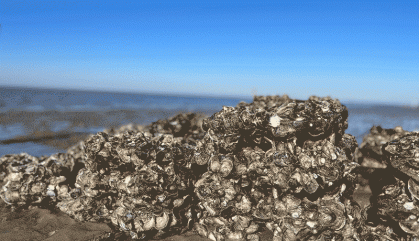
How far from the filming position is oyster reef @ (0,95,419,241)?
2.67 m

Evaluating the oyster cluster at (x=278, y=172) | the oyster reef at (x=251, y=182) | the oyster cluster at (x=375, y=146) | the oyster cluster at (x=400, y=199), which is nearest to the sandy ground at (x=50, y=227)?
the oyster reef at (x=251, y=182)

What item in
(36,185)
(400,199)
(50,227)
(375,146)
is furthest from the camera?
(375,146)

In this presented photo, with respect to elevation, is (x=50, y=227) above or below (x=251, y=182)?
below

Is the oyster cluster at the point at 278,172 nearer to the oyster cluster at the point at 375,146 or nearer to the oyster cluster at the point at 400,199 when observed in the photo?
the oyster cluster at the point at 400,199

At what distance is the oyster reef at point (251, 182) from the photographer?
267cm

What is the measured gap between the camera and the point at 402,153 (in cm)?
269

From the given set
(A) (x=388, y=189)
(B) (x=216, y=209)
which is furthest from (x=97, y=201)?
(A) (x=388, y=189)

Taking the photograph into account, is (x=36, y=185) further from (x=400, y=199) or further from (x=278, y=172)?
(x=400, y=199)

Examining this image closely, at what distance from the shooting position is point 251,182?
3014 millimetres

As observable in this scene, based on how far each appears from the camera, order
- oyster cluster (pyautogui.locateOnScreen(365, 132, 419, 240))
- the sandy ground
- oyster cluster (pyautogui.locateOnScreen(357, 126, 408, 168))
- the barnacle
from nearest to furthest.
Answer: oyster cluster (pyautogui.locateOnScreen(365, 132, 419, 240)) < the barnacle < the sandy ground < oyster cluster (pyautogui.locateOnScreen(357, 126, 408, 168))

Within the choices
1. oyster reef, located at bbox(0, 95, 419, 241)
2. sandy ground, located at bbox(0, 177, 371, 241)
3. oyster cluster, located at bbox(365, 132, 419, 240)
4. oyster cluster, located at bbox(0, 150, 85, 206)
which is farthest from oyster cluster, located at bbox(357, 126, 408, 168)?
oyster cluster, located at bbox(0, 150, 85, 206)

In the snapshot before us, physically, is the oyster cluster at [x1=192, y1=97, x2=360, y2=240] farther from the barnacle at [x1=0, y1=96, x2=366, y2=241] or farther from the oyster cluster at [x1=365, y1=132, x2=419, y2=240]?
the oyster cluster at [x1=365, y1=132, x2=419, y2=240]

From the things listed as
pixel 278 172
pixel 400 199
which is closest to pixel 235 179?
pixel 278 172

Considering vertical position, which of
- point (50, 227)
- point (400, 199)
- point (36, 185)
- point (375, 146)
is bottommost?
point (50, 227)
